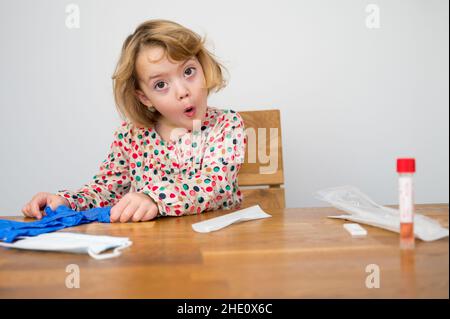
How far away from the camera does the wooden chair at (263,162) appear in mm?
1576

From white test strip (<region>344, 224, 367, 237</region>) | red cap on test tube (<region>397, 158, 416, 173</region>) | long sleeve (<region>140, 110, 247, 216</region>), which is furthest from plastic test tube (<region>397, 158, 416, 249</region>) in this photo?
long sleeve (<region>140, 110, 247, 216</region>)

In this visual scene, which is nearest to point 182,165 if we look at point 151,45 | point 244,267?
point 151,45

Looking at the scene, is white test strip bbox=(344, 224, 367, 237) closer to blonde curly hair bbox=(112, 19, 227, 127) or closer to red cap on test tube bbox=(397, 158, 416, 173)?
red cap on test tube bbox=(397, 158, 416, 173)

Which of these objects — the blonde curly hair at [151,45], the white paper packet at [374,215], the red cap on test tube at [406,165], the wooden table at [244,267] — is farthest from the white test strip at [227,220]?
the blonde curly hair at [151,45]

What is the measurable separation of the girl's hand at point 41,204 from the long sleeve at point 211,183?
0.72ft

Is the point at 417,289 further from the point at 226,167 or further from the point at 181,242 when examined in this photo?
the point at 226,167

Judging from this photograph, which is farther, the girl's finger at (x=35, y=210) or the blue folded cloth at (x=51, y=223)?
the girl's finger at (x=35, y=210)

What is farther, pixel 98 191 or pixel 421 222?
pixel 98 191

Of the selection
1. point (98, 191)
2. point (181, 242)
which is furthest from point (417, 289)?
point (98, 191)

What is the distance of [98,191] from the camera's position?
1.43m

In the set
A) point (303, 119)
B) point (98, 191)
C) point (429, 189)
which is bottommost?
point (429, 189)

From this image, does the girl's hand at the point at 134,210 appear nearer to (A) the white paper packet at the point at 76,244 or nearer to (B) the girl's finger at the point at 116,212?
(B) the girl's finger at the point at 116,212

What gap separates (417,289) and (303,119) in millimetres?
1427
